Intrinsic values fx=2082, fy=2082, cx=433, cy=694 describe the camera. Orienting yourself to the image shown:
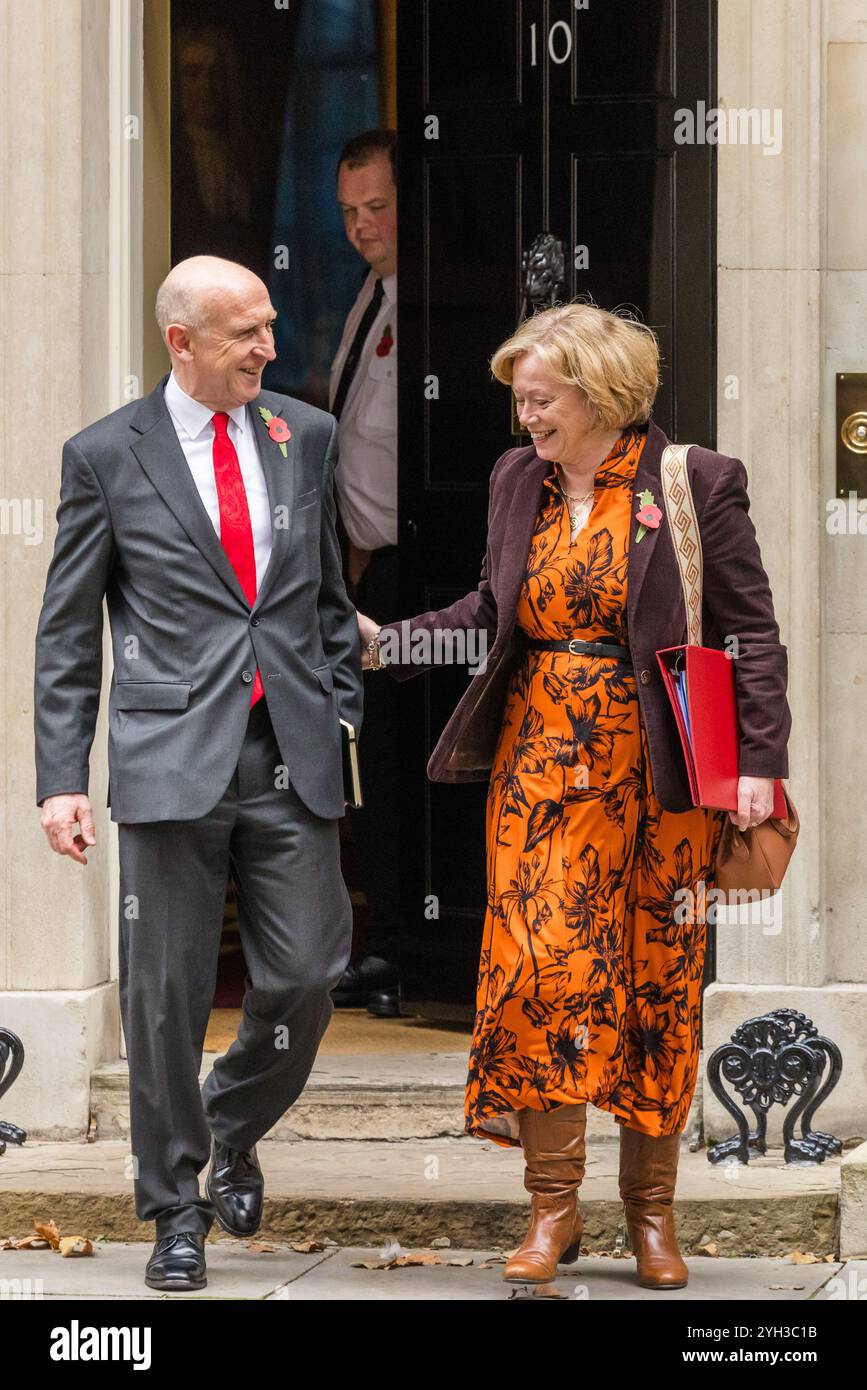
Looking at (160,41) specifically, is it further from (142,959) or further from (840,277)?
(142,959)

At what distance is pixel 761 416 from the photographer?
593cm

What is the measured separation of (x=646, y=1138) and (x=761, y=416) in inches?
87.8

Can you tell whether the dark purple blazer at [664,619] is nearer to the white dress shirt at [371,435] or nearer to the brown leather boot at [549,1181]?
the brown leather boot at [549,1181]

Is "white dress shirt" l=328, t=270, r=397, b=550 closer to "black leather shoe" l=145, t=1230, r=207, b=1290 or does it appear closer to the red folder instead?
the red folder

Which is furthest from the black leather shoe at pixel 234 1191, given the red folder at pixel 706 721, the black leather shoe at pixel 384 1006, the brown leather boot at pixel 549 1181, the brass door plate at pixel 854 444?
the brass door plate at pixel 854 444

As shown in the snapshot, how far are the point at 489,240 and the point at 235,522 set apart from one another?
228cm

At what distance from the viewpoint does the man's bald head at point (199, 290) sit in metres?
4.56

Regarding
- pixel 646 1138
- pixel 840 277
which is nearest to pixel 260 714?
pixel 646 1138

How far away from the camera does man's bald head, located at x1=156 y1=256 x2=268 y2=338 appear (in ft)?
15.0

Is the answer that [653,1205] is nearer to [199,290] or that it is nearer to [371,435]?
[199,290]

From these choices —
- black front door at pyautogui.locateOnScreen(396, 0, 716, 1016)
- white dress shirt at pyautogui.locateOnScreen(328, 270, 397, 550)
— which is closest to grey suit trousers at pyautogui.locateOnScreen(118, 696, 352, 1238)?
black front door at pyautogui.locateOnScreen(396, 0, 716, 1016)

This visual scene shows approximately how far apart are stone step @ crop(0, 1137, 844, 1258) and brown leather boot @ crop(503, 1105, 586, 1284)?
0.71 meters

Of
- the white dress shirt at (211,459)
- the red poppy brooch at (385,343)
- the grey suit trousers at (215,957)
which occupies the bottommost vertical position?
the grey suit trousers at (215,957)

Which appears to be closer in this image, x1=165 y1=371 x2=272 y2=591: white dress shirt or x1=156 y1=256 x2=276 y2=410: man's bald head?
x1=156 y1=256 x2=276 y2=410: man's bald head
